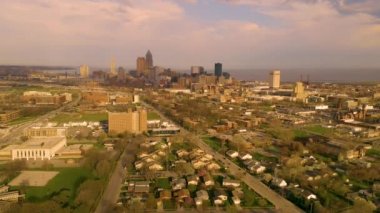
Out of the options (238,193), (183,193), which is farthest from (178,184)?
(238,193)

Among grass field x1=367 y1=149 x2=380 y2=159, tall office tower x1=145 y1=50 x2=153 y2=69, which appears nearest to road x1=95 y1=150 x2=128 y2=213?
grass field x1=367 y1=149 x2=380 y2=159

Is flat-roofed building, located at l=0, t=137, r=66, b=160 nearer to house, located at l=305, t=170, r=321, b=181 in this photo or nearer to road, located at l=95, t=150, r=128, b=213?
road, located at l=95, t=150, r=128, b=213

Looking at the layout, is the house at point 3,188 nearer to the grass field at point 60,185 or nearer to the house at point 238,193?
the grass field at point 60,185

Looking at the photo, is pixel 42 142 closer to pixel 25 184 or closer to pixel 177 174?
pixel 25 184

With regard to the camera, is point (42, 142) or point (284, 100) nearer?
point (42, 142)

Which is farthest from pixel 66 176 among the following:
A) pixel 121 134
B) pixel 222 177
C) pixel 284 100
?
pixel 284 100

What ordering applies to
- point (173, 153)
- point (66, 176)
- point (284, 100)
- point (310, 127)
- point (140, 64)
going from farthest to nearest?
1. point (140, 64)
2. point (284, 100)
3. point (310, 127)
4. point (173, 153)
5. point (66, 176)

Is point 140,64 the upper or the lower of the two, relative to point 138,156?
upper

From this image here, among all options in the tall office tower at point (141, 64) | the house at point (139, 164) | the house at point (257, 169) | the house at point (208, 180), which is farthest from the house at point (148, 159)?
the tall office tower at point (141, 64)
